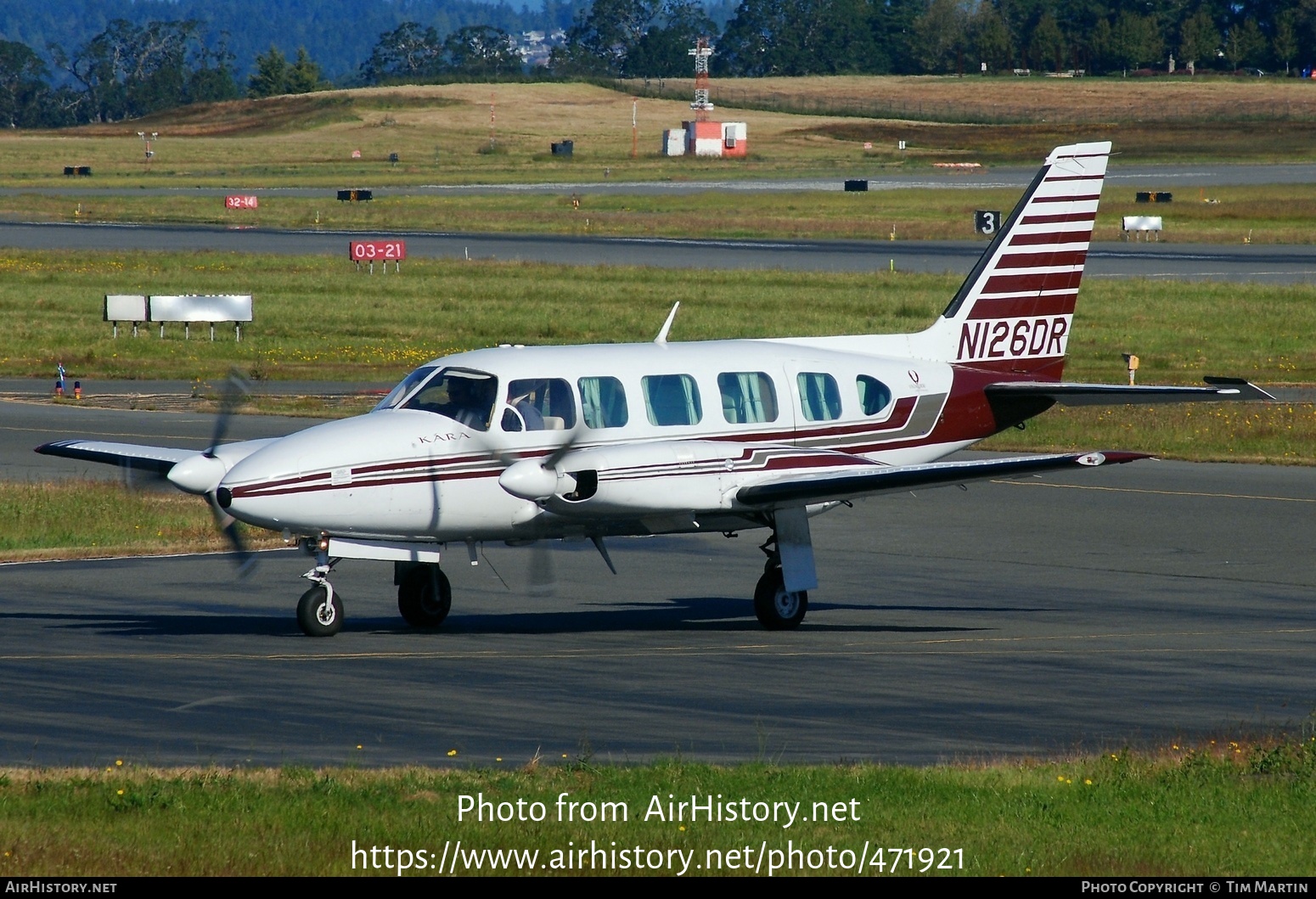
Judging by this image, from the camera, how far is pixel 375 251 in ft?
239

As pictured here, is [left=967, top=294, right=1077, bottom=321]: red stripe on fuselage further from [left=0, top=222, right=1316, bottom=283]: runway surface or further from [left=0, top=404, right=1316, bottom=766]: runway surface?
[left=0, top=222, right=1316, bottom=283]: runway surface

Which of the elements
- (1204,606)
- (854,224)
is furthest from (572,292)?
(1204,606)

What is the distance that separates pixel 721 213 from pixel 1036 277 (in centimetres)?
8383

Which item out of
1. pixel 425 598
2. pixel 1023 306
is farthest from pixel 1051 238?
pixel 425 598

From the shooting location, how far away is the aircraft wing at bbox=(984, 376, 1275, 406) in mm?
23062

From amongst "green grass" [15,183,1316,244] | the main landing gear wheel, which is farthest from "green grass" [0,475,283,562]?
"green grass" [15,183,1316,244]

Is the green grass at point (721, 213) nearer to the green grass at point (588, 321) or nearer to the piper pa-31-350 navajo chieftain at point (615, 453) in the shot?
the green grass at point (588, 321)

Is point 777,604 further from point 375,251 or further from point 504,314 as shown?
point 375,251

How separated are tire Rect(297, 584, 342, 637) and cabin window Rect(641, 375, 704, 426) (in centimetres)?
415

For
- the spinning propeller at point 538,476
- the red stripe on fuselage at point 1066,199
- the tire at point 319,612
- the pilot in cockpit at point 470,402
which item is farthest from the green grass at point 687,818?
the red stripe on fuselage at point 1066,199

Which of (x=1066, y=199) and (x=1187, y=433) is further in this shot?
(x=1187, y=433)

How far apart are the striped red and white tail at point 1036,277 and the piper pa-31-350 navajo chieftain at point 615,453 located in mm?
988

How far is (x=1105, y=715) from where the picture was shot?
16.3m
